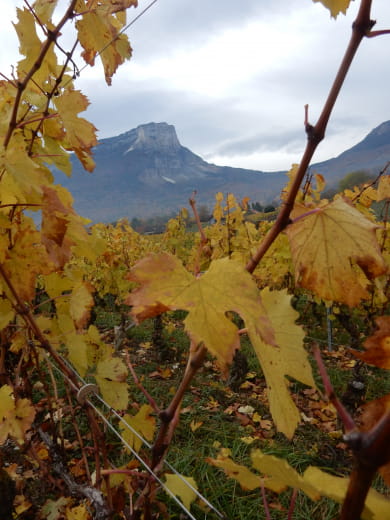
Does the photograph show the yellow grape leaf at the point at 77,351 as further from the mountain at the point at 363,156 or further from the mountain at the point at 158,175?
the mountain at the point at 363,156

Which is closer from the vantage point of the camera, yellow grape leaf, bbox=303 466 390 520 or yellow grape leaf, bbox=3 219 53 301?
yellow grape leaf, bbox=303 466 390 520

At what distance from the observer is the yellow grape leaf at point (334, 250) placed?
549 millimetres

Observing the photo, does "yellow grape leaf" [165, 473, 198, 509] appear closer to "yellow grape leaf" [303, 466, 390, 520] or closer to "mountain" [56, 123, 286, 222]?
"yellow grape leaf" [303, 466, 390, 520]

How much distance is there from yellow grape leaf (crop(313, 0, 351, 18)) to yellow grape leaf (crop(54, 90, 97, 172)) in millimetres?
693

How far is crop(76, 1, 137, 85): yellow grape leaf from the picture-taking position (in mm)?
930

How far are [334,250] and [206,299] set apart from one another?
238mm

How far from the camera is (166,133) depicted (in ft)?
566

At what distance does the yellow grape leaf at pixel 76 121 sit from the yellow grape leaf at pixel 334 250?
73cm

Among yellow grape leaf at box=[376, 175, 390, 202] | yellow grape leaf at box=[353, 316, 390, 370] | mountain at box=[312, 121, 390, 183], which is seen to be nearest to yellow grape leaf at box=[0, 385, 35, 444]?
yellow grape leaf at box=[353, 316, 390, 370]

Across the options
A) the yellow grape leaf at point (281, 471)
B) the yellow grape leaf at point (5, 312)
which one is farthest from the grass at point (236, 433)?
the yellow grape leaf at point (281, 471)

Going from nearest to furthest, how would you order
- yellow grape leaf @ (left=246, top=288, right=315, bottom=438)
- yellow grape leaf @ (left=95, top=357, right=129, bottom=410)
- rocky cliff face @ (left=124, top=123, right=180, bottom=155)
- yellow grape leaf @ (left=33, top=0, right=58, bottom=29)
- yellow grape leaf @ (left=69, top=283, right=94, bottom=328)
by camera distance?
1. yellow grape leaf @ (left=246, top=288, right=315, bottom=438)
2. yellow grape leaf @ (left=33, top=0, right=58, bottom=29)
3. yellow grape leaf @ (left=95, top=357, right=129, bottom=410)
4. yellow grape leaf @ (left=69, top=283, right=94, bottom=328)
5. rocky cliff face @ (left=124, top=123, right=180, bottom=155)

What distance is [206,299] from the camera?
0.51 metres

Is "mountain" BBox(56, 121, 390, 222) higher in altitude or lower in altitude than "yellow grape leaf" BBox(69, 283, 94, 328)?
higher

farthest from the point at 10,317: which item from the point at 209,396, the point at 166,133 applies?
the point at 166,133
